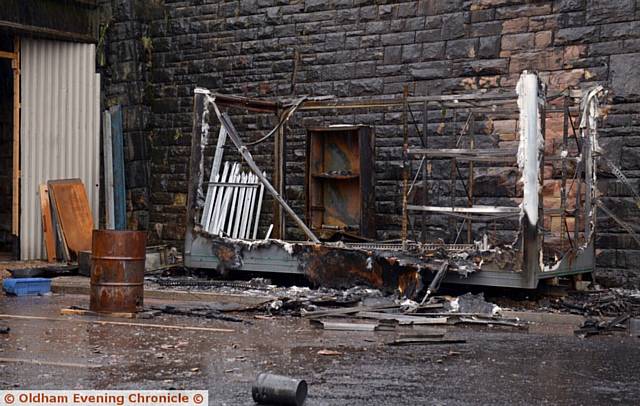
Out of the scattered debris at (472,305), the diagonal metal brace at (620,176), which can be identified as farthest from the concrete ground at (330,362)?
the diagonal metal brace at (620,176)

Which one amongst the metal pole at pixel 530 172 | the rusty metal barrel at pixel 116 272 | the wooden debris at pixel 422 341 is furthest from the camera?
the metal pole at pixel 530 172

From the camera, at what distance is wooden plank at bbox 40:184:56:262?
639 inches

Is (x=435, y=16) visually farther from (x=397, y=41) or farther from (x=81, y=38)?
(x=81, y=38)

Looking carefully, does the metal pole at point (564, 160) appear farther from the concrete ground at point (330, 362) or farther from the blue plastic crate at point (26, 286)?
the blue plastic crate at point (26, 286)

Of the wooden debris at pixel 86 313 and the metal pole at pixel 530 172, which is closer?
the wooden debris at pixel 86 313

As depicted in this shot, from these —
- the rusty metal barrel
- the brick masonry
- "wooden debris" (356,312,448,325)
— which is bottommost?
"wooden debris" (356,312,448,325)

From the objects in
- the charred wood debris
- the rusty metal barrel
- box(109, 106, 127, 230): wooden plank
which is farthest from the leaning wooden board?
the rusty metal barrel

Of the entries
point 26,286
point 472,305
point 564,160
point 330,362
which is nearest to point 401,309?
point 472,305

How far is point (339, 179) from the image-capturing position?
48.3 ft

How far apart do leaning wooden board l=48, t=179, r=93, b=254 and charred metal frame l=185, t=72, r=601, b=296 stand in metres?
3.37

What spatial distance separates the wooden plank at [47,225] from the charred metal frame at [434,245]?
370 centimetres

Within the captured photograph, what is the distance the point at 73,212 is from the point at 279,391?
11.2m

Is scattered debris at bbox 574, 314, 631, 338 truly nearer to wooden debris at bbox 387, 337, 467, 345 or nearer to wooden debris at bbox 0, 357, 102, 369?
wooden debris at bbox 387, 337, 467, 345

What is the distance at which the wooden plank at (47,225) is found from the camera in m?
16.2
